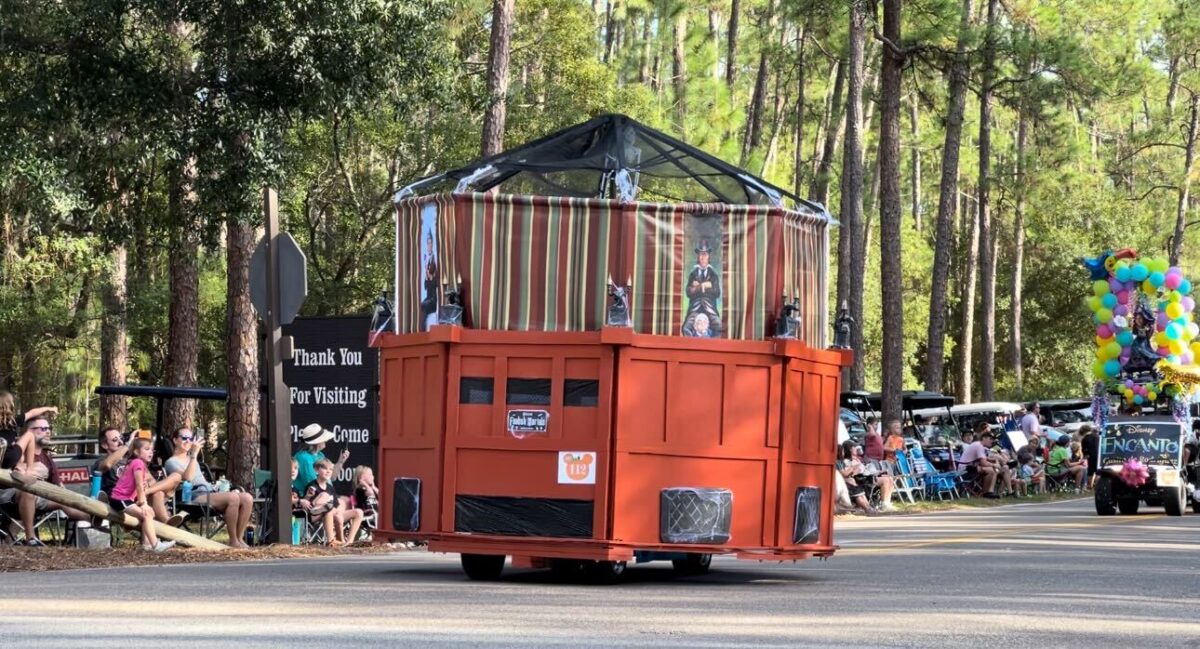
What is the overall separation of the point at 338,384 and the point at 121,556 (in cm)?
480

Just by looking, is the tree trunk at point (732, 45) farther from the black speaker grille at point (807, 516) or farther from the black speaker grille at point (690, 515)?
the black speaker grille at point (690, 515)

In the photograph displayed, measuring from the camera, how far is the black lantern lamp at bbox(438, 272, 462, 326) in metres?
15.4

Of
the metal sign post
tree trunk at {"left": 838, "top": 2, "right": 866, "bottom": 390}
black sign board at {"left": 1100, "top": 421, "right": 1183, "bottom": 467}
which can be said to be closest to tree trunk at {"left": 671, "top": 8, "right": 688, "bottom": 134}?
tree trunk at {"left": 838, "top": 2, "right": 866, "bottom": 390}

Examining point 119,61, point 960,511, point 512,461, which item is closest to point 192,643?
point 512,461

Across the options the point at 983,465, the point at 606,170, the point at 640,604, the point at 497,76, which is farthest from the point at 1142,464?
the point at 640,604

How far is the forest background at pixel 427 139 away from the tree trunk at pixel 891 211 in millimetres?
56

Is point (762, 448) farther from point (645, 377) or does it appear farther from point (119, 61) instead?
point (119, 61)

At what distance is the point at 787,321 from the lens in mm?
15625

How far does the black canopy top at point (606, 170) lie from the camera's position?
54.4 feet

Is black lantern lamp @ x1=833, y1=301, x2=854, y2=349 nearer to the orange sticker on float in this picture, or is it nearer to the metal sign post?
the orange sticker on float

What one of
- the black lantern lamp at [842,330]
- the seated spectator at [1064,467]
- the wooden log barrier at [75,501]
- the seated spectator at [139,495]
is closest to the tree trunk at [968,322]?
the seated spectator at [1064,467]

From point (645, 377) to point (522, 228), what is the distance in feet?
5.14

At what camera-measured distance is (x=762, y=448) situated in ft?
51.0

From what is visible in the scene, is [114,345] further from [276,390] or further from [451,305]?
[451,305]
